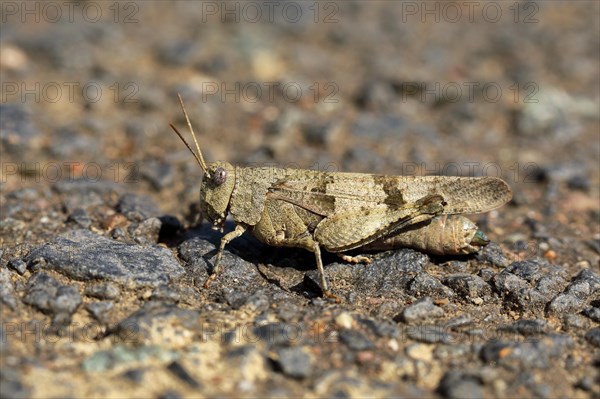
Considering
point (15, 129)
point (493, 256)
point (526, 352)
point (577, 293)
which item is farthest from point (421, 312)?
point (15, 129)

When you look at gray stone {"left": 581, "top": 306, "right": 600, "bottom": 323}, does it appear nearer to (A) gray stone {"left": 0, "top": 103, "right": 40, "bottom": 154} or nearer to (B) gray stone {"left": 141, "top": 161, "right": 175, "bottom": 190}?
(B) gray stone {"left": 141, "top": 161, "right": 175, "bottom": 190}

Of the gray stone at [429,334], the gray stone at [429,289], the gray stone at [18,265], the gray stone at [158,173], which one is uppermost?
the gray stone at [158,173]

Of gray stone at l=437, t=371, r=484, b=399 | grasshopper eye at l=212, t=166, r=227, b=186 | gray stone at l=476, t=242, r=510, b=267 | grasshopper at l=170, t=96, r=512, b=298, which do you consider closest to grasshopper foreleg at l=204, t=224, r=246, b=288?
grasshopper at l=170, t=96, r=512, b=298

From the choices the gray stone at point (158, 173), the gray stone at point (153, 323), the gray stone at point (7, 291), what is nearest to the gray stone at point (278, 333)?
the gray stone at point (153, 323)

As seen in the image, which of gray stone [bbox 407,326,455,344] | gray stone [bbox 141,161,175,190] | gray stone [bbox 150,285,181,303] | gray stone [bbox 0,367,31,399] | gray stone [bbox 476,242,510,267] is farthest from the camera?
gray stone [bbox 141,161,175,190]

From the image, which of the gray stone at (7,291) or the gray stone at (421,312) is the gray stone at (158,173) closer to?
the gray stone at (7,291)

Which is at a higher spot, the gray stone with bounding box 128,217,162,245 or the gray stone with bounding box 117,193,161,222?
the gray stone with bounding box 117,193,161,222
